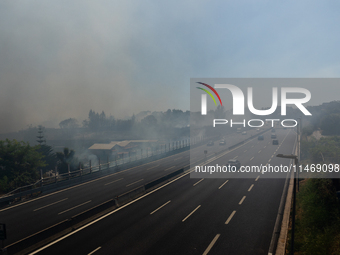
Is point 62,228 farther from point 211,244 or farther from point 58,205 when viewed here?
point 211,244

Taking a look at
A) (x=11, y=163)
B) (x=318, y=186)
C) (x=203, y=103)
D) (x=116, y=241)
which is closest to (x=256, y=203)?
(x=318, y=186)

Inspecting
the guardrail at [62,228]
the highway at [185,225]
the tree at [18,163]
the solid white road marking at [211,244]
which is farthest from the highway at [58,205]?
the tree at [18,163]

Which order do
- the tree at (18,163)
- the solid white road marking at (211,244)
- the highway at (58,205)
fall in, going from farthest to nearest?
1. the tree at (18,163)
2. the highway at (58,205)
3. the solid white road marking at (211,244)

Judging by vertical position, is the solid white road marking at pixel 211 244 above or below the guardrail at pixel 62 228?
below

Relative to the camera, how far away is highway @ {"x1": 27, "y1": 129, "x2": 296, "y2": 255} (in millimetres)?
12406

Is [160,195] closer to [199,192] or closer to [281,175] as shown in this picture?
[199,192]

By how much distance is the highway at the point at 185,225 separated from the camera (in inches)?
488

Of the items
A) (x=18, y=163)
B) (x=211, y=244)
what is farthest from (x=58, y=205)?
(x=18, y=163)

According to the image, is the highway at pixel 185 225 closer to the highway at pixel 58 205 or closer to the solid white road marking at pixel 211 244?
the solid white road marking at pixel 211 244

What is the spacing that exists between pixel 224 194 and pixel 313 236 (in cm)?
942

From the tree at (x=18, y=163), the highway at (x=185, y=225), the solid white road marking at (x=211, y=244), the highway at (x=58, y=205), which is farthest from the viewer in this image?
the tree at (x=18, y=163)

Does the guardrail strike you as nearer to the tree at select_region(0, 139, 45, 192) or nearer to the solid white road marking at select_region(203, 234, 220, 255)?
the solid white road marking at select_region(203, 234, 220, 255)

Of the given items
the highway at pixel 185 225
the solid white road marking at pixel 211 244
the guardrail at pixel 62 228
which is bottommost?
the highway at pixel 185 225

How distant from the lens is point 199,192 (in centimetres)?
2316
